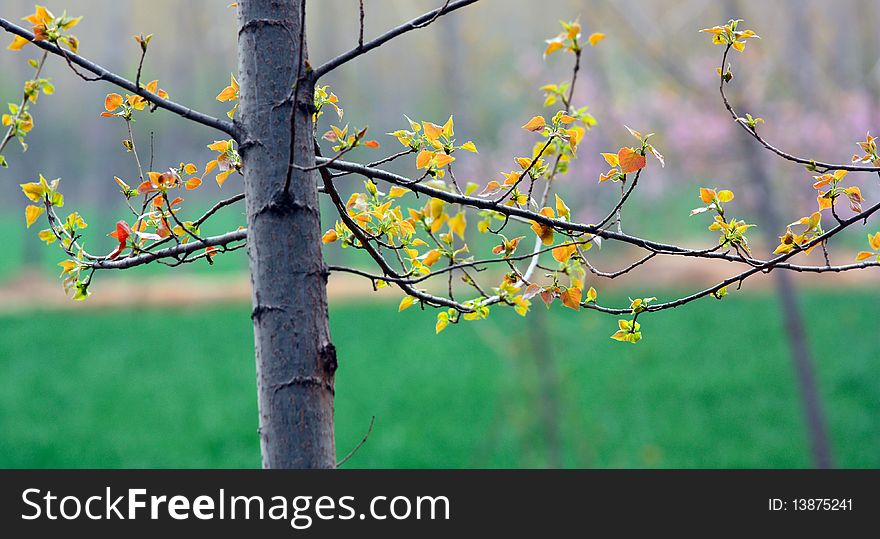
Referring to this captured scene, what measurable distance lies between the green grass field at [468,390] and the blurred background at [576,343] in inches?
1.4

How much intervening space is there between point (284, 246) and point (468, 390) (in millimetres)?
9082

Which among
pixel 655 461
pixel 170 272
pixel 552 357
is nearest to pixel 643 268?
pixel 655 461

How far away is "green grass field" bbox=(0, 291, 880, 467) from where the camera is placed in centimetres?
905

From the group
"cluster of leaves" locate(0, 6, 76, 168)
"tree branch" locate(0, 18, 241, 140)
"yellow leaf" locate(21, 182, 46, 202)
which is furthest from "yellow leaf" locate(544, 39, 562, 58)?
"yellow leaf" locate(21, 182, 46, 202)

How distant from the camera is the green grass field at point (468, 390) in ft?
29.7

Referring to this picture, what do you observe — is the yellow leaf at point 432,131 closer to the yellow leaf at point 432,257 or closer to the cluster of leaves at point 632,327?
the yellow leaf at point 432,257

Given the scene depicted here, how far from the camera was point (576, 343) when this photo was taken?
9469 millimetres

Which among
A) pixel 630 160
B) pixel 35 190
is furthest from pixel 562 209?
pixel 35 190

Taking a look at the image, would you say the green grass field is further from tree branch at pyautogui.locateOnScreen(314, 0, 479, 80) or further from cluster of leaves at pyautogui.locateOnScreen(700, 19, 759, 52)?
tree branch at pyautogui.locateOnScreen(314, 0, 479, 80)

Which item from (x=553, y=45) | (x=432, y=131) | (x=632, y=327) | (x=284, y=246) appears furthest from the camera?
(x=632, y=327)

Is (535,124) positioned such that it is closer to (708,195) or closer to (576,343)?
(708,195)

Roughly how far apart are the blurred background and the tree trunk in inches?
225
